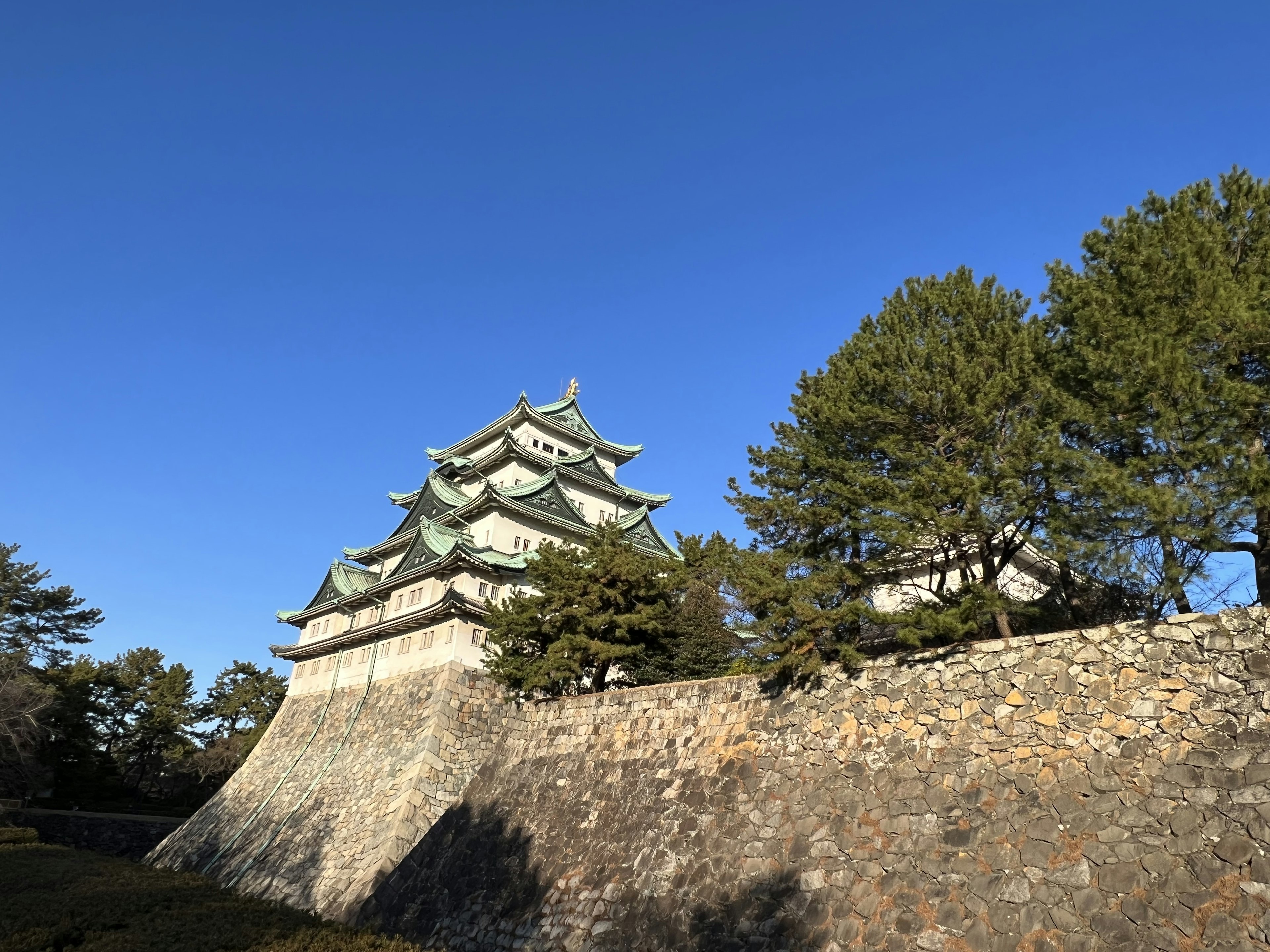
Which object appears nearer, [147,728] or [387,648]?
[387,648]

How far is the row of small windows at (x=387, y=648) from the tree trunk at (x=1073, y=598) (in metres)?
14.0

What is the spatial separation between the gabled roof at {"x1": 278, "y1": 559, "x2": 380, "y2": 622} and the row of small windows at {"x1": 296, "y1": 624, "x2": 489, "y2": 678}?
7.69ft

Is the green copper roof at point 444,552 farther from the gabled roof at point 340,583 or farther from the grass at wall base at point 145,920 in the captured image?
the grass at wall base at point 145,920

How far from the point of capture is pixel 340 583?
3156 centimetres

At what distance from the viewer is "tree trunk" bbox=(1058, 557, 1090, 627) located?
44.8ft

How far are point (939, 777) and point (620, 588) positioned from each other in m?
10.1

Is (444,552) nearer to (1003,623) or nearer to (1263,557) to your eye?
(1003,623)

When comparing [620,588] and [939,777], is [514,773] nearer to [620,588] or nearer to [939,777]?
[620,588]

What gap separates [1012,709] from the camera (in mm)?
10609

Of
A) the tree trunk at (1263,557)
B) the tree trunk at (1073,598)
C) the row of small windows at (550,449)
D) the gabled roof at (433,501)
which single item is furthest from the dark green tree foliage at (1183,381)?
the row of small windows at (550,449)

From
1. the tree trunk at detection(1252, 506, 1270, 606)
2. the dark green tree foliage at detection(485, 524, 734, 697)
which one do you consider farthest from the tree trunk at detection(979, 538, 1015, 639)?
the dark green tree foliage at detection(485, 524, 734, 697)

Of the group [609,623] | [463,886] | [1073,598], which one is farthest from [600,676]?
[1073,598]

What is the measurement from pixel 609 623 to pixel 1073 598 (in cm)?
1009

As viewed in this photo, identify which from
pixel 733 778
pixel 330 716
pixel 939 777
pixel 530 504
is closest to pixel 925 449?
pixel 939 777
